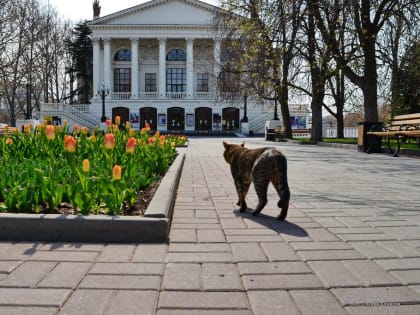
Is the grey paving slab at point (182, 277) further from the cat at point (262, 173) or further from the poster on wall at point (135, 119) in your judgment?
the poster on wall at point (135, 119)

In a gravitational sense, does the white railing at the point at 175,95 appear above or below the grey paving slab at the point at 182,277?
above

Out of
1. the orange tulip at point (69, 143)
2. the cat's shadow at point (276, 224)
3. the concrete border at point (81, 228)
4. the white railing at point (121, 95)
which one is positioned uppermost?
the white railing at point (121, 95)

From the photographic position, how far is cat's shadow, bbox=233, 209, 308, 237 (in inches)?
151

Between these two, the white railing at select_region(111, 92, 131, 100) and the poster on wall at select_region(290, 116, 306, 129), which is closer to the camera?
the poster on wall at select_region(290, 116, 306, 129)

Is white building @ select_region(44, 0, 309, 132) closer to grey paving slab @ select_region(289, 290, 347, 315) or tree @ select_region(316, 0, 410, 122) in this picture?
tree @ select_region(316, 0, 410, 122)

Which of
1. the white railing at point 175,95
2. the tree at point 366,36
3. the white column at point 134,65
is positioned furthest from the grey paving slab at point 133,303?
the white column at point 134,65

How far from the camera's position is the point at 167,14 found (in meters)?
57.5

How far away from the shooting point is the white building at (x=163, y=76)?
182 feet

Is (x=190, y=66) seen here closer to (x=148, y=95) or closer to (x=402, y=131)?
(x=148, y=95)

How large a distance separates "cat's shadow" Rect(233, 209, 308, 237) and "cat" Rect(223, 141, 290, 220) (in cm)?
8

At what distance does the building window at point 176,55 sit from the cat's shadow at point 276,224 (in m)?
57.7

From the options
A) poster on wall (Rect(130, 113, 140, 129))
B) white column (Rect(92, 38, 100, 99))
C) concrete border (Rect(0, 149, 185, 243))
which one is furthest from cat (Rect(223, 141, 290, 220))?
white column (Rect(92, 38, 100, 99))

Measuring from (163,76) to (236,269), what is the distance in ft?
184

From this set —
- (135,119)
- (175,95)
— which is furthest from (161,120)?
(175,95)
